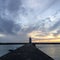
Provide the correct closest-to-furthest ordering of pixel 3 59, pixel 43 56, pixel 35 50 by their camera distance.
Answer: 1. pixel 3 59
2. pixel 43 56
3. pixel 35 50

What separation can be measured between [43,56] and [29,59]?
2.16 meters

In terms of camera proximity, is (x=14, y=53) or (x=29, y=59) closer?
(x=29, y=59)

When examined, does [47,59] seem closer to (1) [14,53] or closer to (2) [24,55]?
(2) [24,55]

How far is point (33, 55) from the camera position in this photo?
21984 millimetres

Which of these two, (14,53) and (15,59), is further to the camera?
(14,53)

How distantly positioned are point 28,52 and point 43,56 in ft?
7.40

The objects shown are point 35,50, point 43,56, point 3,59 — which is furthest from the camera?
point 35,50

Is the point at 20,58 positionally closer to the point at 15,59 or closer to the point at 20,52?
the point at 15,59

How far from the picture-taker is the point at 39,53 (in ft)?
75.2

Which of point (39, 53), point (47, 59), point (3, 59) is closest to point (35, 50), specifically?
point (39, 53)

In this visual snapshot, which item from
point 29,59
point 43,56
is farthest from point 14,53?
point 43,56

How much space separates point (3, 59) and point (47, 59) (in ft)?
18.4

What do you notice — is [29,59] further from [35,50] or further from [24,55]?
[35,50]

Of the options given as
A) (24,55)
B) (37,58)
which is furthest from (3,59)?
(37,58)
